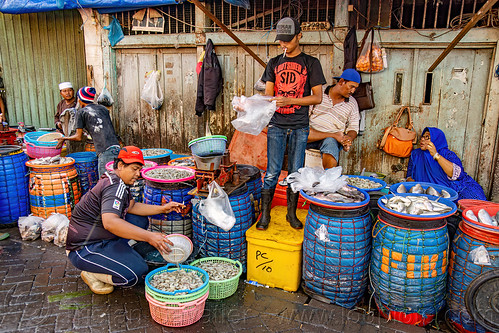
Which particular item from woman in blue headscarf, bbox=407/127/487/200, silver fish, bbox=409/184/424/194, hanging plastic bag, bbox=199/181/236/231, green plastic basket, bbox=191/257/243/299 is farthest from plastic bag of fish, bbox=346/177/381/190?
green plastic basket, bbox=191/257/243/299

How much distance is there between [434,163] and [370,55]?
5.59ft

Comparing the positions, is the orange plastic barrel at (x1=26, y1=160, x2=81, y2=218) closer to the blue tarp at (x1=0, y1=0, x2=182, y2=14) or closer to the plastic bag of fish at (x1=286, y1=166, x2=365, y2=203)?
the blue tarp at (x1=0, y1=0, x2=182, y2=14)

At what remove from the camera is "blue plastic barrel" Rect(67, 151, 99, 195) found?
6004 mm

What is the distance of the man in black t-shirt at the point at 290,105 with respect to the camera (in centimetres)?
408

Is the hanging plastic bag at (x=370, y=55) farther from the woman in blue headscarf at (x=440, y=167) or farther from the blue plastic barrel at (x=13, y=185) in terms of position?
the blue plastic barrel at (x=13, y=185)

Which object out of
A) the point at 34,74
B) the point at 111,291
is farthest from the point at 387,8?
the point at 34,74

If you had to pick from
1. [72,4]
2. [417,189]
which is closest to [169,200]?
[417,189]

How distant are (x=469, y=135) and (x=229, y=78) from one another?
12.2 feet

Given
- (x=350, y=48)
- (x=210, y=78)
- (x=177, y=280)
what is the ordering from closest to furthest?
(x=177, y=280) < (x=350, y=48) < (x=210, y=78)

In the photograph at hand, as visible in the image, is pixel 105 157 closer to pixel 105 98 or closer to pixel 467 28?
pixel 105 98

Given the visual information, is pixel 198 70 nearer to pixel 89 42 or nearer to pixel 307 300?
pixel 89 42

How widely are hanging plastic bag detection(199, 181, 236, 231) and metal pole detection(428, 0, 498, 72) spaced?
318cm

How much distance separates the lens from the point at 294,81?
4.14m

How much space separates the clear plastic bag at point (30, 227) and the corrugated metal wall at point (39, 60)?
3609mm
